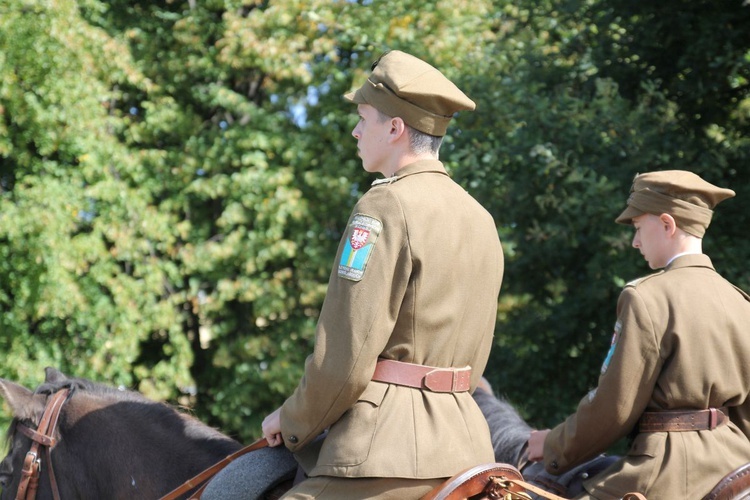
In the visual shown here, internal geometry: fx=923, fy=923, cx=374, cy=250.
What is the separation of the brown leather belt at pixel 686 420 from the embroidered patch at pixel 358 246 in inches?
64.5

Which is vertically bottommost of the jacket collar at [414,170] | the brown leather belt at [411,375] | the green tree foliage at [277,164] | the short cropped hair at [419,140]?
the green tree foliage at [277,164]

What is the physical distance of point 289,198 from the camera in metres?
10.7

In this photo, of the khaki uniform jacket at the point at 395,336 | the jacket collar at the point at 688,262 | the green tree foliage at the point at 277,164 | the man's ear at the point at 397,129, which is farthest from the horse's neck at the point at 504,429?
the green tree foliage at the point at 277,164

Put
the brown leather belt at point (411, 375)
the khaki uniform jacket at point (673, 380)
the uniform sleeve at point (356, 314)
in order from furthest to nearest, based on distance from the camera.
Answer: the khaki uniform jacket at point (673, 380), the brown leather belt at point (411, 375), the uniform sleeve at point (356, 314)

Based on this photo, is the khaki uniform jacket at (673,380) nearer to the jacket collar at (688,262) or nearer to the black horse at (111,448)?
the jacket collar at (688,262)

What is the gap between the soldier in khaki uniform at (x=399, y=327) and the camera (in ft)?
8.58

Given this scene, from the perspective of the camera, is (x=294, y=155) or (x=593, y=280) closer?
(x=593, y=280)

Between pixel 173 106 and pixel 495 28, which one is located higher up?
pixel 495 28

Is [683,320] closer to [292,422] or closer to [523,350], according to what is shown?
[292,422]

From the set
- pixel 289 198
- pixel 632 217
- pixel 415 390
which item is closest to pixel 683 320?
pixel 632 217

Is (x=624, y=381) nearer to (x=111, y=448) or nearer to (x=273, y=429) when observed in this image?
(x=273, y=429)

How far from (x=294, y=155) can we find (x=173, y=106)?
155 centimetres

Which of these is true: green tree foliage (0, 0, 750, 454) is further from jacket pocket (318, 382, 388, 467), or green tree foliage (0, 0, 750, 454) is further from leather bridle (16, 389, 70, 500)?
jacket pocket (318, 382, 388, 467)

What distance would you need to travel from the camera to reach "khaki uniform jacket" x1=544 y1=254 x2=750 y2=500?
354 centimetres
